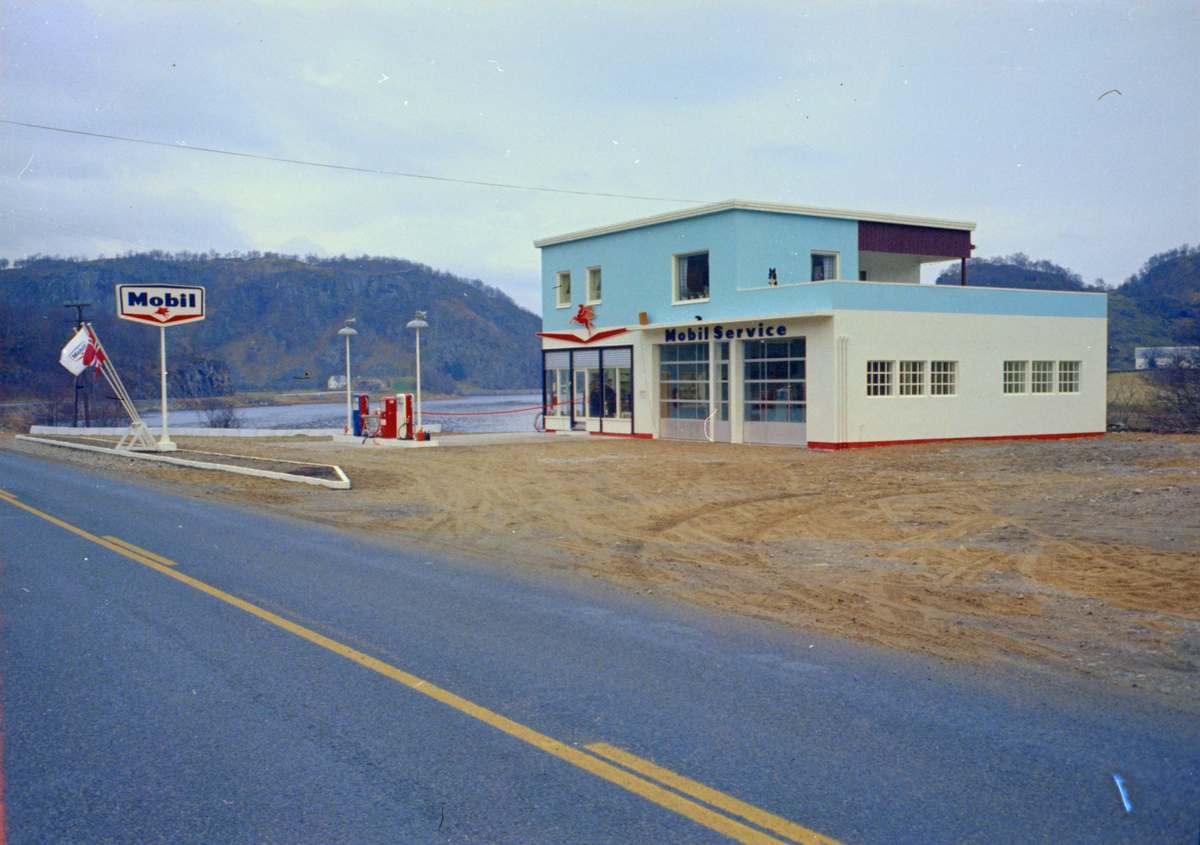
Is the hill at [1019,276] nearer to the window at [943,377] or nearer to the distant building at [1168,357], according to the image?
the distant building at [1168,357]

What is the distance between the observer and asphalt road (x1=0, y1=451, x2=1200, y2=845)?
4.08 meters

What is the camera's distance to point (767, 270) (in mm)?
29047

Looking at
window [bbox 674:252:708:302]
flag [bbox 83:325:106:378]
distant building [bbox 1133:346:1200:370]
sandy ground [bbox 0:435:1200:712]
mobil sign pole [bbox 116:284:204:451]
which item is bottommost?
sandy ground [bbox 0:435:1200:712]

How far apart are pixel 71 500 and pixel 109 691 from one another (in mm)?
11683

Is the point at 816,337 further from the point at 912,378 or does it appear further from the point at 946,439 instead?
the point at 946,439

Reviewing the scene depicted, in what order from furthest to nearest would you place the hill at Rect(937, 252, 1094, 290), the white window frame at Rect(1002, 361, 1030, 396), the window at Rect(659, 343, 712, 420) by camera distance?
1. the hill at Rect(937, 252, 1094, 290)
2. the window at Rect(659, 343, 712, 420)
3. the white window frame at Rect(1002, 361, 1030, 396)

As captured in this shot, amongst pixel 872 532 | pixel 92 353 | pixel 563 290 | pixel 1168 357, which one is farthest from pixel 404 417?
pixel 1168 357

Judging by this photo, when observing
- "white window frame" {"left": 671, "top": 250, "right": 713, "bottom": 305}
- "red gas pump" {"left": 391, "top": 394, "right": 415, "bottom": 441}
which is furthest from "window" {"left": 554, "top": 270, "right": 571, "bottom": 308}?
"red gas pump" {"left": 391, "top": 394, "right": 415, "bottom": 441}

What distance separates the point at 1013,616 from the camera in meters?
7.91

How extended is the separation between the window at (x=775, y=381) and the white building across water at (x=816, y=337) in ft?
0.15

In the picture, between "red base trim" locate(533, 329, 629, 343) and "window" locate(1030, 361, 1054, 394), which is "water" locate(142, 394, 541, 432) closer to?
"red base trim" locate(533, 329, 629, 343)

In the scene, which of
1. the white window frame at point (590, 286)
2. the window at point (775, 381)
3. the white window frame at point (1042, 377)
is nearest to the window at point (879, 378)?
the window at point (775, 381)

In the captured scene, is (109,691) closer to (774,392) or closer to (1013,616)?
(1013,616)

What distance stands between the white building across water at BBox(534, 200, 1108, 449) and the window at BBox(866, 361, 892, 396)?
0.04 metres
